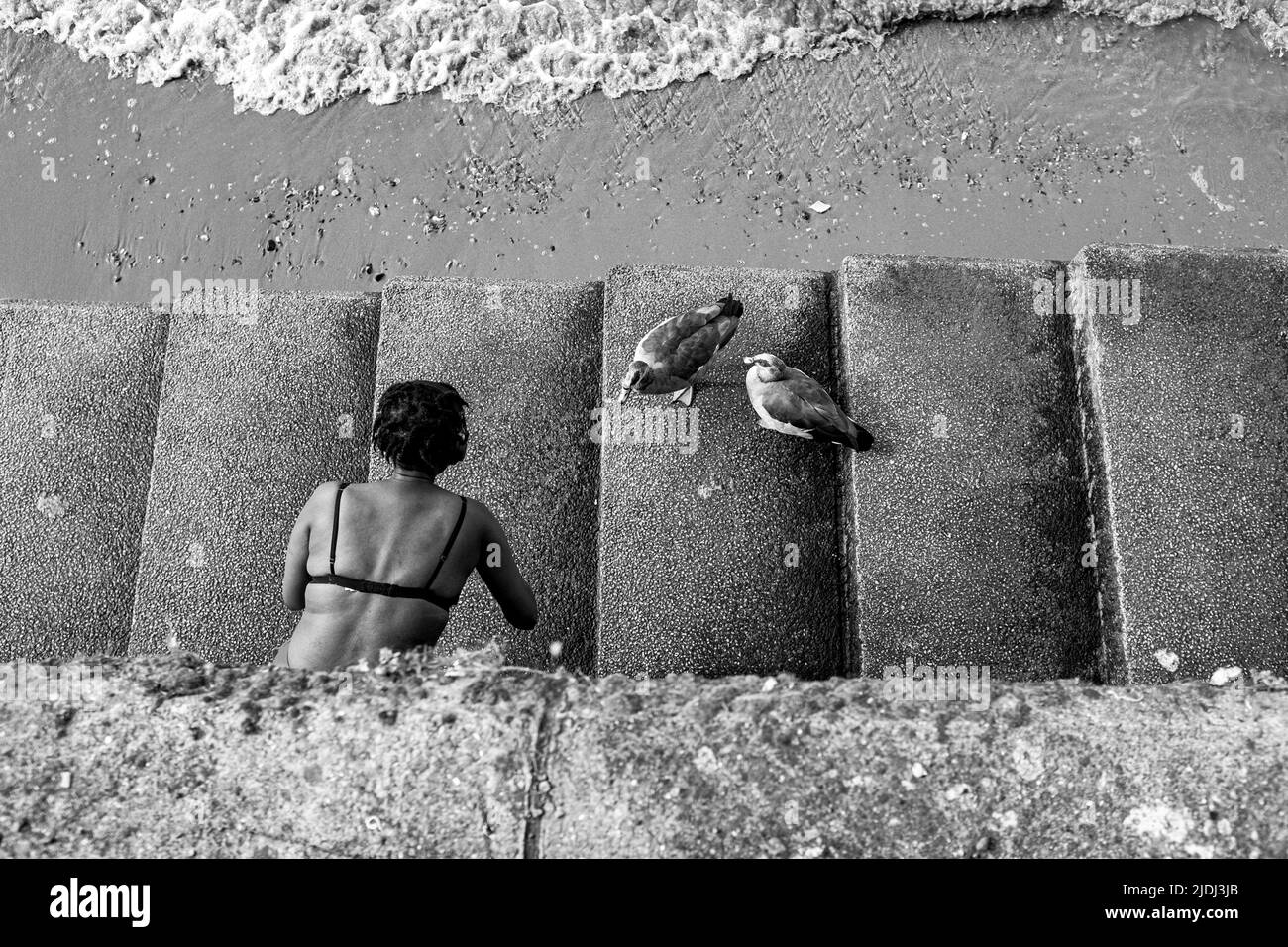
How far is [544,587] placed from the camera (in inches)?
144

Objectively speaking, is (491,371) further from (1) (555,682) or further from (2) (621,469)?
(1) (555,682)

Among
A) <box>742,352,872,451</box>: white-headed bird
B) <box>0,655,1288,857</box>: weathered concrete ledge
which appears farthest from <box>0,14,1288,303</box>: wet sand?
<box>0,655,1288,857</box>: weathered concrete ledge

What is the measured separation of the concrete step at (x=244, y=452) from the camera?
371 centimetres

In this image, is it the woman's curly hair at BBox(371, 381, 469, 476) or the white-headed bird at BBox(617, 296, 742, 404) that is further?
the white-headed bird at BBox(617, 296, 742, 404)

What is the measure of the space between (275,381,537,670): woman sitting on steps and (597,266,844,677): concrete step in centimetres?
65

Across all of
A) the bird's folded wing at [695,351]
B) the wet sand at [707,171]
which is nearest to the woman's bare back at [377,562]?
the bird's folded wing at [695,351]

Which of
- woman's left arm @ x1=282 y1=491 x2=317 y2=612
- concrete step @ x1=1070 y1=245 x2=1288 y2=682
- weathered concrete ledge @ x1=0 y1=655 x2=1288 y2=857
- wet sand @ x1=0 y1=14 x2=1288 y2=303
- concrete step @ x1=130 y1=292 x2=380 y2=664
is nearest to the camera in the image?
weathered concrete ledge @ x1=0 y1=655 x2=1288 y2=857

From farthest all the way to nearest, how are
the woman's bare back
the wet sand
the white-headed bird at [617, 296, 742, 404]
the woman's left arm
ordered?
the wet sand < the white-headed bird at [617, 296, 742, 404] < the woman's left arm < the woman's bare back

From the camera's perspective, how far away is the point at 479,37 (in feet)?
19.9

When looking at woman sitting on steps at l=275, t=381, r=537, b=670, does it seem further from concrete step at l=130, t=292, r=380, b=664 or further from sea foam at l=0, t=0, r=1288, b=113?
sea foam at l=0, t=0, r=1288, b=113

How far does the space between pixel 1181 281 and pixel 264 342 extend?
3687 mm

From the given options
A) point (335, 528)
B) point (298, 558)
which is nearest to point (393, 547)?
point (335, 528)

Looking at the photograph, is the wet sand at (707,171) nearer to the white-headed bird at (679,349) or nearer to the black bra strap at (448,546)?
the white-headed bird at (679,349)

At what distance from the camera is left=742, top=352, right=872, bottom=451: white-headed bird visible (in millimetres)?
3451
